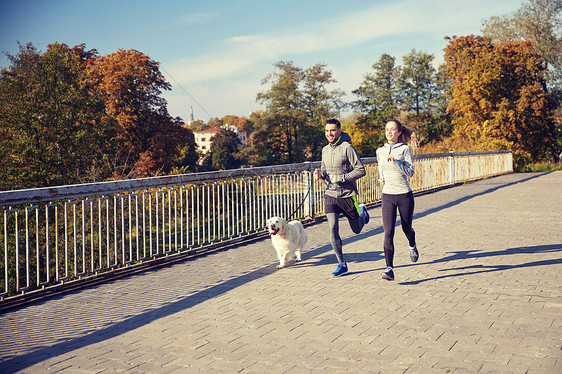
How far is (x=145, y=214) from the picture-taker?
8.63 m

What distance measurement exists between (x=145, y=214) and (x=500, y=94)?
4660cm

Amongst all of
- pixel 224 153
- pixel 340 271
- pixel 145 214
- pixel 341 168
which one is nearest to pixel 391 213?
pixel 341 168

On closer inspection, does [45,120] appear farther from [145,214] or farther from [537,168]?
[537,168]

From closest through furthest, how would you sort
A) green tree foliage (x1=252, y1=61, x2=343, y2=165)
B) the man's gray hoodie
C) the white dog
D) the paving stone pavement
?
the paving stone pavement < the man's gray hoodie < the white dog < green tree foliage (x1=252, y1=61, x2=343, y2=165)

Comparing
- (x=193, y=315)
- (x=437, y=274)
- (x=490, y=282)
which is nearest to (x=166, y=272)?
(x=193, y=315)

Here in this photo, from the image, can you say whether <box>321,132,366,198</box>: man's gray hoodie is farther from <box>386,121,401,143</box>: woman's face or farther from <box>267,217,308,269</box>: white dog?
<box>267,217,308,269</box>: white dog

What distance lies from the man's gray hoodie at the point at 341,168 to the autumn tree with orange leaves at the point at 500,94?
1589 inches


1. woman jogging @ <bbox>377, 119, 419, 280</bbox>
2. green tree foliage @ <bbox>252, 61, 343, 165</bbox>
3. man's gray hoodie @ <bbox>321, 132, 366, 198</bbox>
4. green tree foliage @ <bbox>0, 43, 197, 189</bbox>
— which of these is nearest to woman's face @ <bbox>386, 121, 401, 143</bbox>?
woman jogging @ <bbox>377, 119, 419, 280</bbox>

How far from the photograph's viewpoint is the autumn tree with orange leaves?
154 ft

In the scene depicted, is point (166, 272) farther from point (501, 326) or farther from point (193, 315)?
point (501, 326)

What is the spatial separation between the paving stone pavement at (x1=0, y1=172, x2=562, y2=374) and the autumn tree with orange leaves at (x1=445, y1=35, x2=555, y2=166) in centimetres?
4000

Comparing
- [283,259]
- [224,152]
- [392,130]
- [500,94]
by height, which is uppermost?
[500,94]

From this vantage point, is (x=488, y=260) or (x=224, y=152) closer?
(x=488, y=260)

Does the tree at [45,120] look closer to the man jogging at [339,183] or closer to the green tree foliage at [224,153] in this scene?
the man jogging at [339,183]
